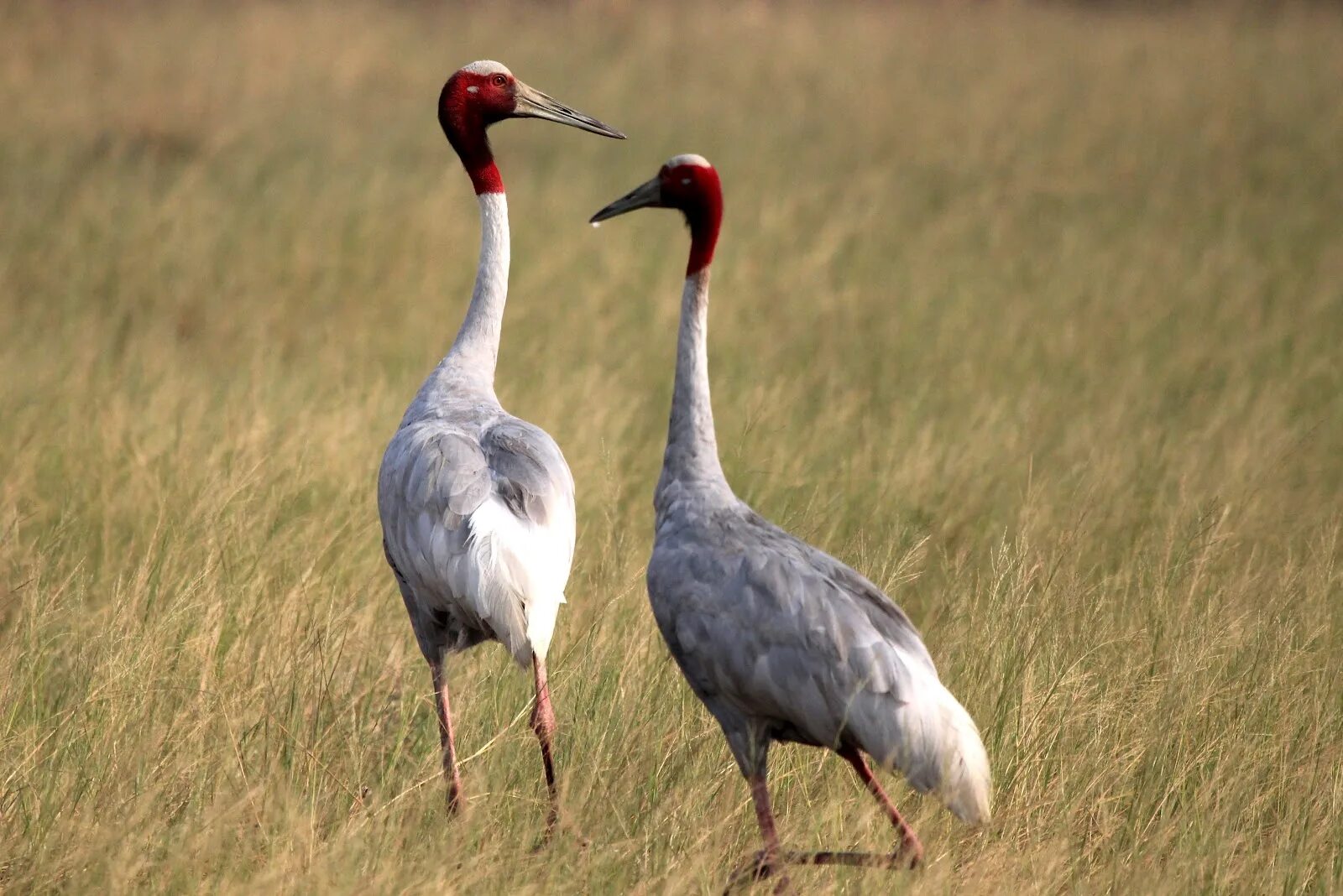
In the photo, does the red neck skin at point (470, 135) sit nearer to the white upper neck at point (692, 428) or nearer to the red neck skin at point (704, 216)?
the red neck skin at point (704, 216)

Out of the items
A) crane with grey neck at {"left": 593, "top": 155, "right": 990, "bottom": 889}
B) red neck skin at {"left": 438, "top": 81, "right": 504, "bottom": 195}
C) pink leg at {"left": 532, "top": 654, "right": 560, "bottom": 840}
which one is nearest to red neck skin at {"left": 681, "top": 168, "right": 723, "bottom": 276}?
crane with grey neck at {"left": 593, "top": 155, "right": 990, "bottom": 889}

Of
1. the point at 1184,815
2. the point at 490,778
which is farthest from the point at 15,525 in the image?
the point at 1184,815

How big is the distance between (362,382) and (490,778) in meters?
3.11

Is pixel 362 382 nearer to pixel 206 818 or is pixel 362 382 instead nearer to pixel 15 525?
pixel 15 525

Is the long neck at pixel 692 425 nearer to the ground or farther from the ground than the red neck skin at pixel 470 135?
nearer to the ground

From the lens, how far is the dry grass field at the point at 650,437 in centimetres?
346

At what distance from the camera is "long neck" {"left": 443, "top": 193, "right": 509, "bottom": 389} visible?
4.45 m

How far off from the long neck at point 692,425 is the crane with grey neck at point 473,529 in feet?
1.06

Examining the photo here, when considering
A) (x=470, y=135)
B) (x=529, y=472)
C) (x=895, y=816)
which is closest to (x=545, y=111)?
(x=470, y=135)

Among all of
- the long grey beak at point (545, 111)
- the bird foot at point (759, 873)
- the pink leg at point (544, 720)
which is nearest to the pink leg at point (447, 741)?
A: the pink leg at point (544, 720)

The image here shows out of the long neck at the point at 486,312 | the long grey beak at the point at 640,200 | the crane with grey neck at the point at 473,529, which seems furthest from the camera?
the long neck at the point at 486,312

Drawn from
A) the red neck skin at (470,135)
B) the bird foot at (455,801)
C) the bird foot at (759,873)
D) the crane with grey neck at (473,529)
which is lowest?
the bird foot at (455,801)

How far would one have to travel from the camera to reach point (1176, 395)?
23.5 feet

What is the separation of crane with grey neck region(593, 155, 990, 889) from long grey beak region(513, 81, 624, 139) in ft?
4.46
